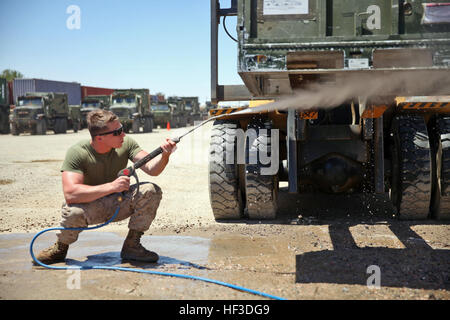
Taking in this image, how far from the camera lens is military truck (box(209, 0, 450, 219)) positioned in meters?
3.80

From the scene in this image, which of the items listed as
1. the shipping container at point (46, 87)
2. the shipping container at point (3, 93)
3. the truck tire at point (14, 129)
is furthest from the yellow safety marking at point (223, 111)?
the shipping container at point (46, 87)

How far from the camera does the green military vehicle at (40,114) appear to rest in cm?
2695

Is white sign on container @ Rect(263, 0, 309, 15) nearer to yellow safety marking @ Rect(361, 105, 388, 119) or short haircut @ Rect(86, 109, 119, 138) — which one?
yellow safety marking @ Rect(361, 105, 388, 119)

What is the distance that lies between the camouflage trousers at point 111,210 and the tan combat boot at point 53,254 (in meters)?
0.07

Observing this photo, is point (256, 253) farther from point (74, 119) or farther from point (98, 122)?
point (74, 119)

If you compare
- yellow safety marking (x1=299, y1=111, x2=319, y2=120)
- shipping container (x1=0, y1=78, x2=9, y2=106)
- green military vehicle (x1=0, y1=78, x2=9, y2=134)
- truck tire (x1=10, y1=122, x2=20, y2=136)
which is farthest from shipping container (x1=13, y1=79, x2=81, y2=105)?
yellow safety marking (x1=299, y1=111, x2=319, y2=120)

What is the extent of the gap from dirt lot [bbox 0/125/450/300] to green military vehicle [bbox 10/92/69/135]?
21.0 meters

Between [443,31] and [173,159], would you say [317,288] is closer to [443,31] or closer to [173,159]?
[443,31]

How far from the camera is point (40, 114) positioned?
27578mm

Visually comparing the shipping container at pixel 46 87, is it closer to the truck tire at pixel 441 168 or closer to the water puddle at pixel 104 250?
the water puddle at pixel 104 250

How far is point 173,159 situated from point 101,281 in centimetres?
956

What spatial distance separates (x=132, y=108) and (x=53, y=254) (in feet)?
84.7

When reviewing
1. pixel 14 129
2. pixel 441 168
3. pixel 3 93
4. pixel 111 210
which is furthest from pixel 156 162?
pixel 3 93

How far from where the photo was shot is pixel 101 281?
3.62 m
